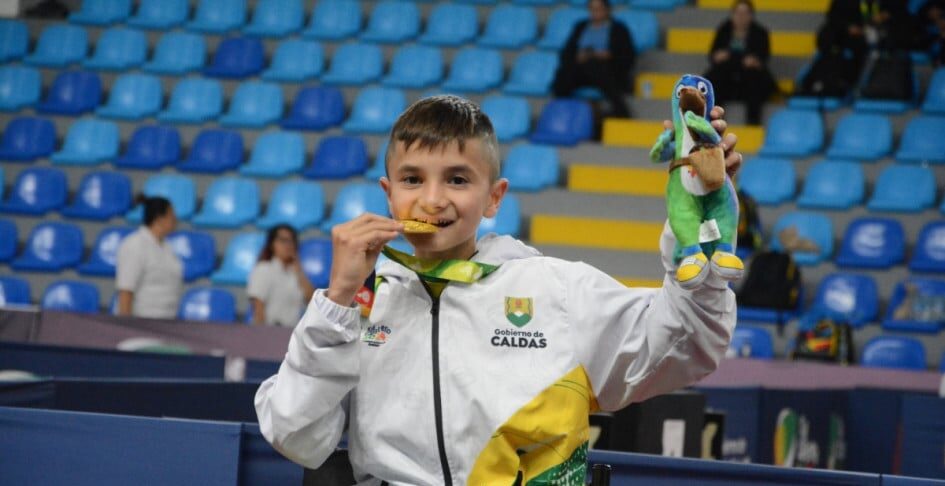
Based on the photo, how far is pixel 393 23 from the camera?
564 inches

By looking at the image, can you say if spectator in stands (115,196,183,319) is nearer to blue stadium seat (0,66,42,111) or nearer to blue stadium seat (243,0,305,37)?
blue stadium seat (243,0,305,37)

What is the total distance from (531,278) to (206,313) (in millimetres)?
9864

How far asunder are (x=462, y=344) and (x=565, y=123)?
10.5 meters

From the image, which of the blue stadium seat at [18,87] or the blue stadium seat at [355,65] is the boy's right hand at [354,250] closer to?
the blue stadium seat at [355,65]

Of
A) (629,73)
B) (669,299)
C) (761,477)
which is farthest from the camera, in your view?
(629,73)

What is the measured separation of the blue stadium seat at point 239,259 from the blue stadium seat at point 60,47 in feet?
12.0

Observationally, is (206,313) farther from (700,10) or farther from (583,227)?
(700,10)

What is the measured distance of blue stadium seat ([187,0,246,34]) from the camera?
48.2 ft

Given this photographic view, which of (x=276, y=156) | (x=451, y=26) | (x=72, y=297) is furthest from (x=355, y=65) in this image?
(x=72, y=297)

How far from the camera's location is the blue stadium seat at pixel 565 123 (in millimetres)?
12723

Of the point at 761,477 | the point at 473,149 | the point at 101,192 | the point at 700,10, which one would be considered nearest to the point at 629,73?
the point at 700,10

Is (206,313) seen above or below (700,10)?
below

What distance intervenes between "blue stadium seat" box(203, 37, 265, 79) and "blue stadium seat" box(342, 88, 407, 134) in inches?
56.7

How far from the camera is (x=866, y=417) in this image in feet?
27.3
